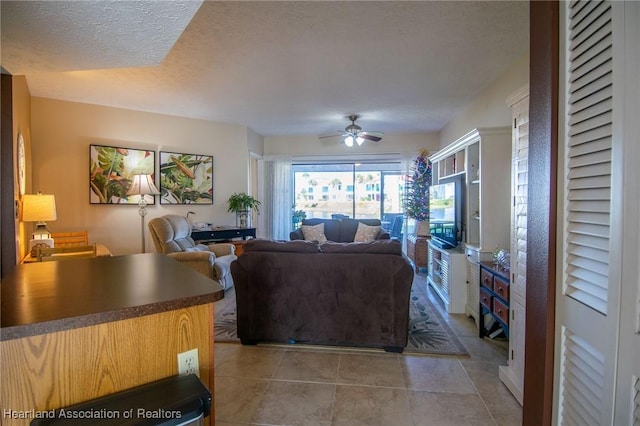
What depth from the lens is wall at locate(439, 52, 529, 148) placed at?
3.03 metres

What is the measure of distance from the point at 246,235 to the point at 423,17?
4.33 metres

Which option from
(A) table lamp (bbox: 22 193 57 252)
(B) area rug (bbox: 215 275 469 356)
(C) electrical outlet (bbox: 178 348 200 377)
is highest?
(A) table lamp (bbox: 22 193 57 252)

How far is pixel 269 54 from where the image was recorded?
9.61 ft

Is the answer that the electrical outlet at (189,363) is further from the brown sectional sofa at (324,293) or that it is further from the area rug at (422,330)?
the area rug at (422,330)

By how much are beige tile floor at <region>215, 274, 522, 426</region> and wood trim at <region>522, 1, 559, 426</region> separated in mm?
947

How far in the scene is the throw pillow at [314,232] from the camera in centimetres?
576

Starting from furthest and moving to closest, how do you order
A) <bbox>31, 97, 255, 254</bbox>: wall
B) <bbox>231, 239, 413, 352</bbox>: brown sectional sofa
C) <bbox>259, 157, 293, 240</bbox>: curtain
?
1. <bbox>259, 157, 293, 240</bbox>: curtain
2. <bbox>31, 97, 255, 254</bbox>: wall
3. <bbox>231, 239, 413, 352</bbox>: brown sectional sofa

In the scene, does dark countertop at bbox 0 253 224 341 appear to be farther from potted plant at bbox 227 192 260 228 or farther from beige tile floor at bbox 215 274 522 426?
potted plant at bbox 227 192 260 228

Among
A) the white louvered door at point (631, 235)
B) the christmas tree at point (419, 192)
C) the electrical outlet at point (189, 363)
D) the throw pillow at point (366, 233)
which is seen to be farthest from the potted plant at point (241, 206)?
the white louvered door at point (631, 235)

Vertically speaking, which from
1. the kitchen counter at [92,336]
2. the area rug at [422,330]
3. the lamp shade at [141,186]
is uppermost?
the lamp shade at [141,186]

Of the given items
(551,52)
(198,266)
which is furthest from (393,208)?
(551,52)

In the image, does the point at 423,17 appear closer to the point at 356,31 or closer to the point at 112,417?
the point at 356,31

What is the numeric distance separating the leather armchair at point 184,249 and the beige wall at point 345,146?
2938mm

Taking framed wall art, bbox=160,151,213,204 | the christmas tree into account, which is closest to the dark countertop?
framed wall art, bbox=160,151,213,204
